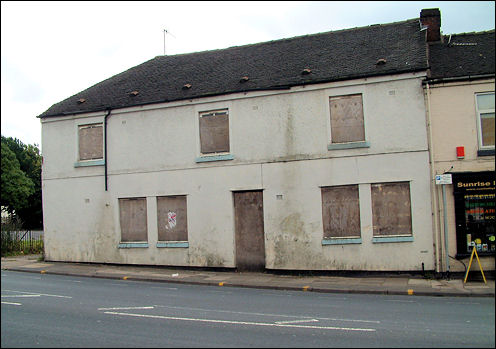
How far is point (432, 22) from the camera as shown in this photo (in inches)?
727

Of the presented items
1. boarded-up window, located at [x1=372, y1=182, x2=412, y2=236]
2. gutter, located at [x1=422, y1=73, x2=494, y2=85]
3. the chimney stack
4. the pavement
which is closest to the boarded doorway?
the pavement

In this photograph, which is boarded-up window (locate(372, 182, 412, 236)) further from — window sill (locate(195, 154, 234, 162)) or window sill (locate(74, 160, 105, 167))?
window sill (locate(74, 160, 105, 167))

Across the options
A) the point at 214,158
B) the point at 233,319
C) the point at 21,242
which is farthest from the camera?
the point at 21,242

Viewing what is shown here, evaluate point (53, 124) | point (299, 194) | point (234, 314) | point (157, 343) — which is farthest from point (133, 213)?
point (157, 343)

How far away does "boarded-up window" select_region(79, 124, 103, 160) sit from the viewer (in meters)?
20.3

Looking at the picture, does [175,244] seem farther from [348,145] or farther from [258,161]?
[348,145]

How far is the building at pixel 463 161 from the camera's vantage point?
14.9m

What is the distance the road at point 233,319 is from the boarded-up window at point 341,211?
3491 millimetres

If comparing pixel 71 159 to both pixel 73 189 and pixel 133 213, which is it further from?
pixel 133 213

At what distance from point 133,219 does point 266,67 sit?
807 centimetres

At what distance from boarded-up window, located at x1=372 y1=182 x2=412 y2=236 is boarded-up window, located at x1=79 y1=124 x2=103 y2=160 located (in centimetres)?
1130

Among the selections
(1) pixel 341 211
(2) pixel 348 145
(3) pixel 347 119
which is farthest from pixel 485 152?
(1) pixel 341 211

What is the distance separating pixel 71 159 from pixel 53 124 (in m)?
1.86

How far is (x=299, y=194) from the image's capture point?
672 inches
